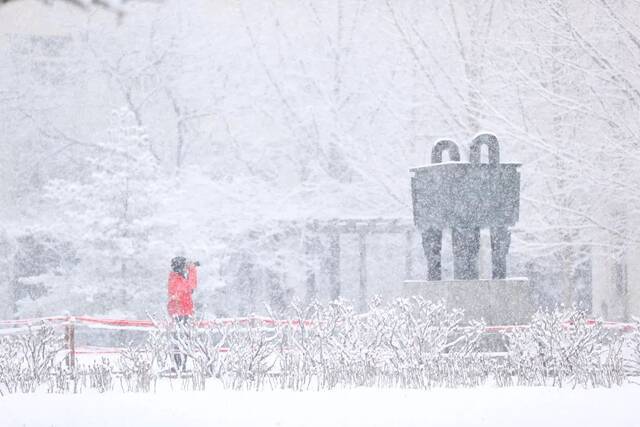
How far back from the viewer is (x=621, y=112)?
21625mm

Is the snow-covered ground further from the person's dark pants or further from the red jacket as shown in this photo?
the red jacket

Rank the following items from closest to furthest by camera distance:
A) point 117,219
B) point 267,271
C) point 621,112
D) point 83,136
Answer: point 621,112
point 117,219
point 267,271
point 83,136

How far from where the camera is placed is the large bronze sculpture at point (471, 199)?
624 inches

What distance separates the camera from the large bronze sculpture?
52.0 ft

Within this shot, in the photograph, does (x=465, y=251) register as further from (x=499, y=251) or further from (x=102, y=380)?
(x=102, y=380)

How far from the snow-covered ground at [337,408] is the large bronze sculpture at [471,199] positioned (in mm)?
4547

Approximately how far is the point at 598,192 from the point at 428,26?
340 inches

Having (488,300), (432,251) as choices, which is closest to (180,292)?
(432,251)

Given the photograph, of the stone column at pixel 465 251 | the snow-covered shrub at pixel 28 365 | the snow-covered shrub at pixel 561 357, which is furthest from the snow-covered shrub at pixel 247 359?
the stone column at pixel 465 251

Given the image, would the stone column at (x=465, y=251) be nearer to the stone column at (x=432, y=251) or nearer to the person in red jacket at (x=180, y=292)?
the stone column at (x=432, y=251)

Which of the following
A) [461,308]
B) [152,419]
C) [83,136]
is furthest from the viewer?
[83,136]

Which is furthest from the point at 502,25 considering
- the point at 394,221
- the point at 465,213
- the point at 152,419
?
the point at 152,419

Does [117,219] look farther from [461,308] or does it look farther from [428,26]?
[461,308]

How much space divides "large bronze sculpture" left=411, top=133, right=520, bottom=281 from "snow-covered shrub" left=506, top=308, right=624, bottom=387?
306 centimetres
